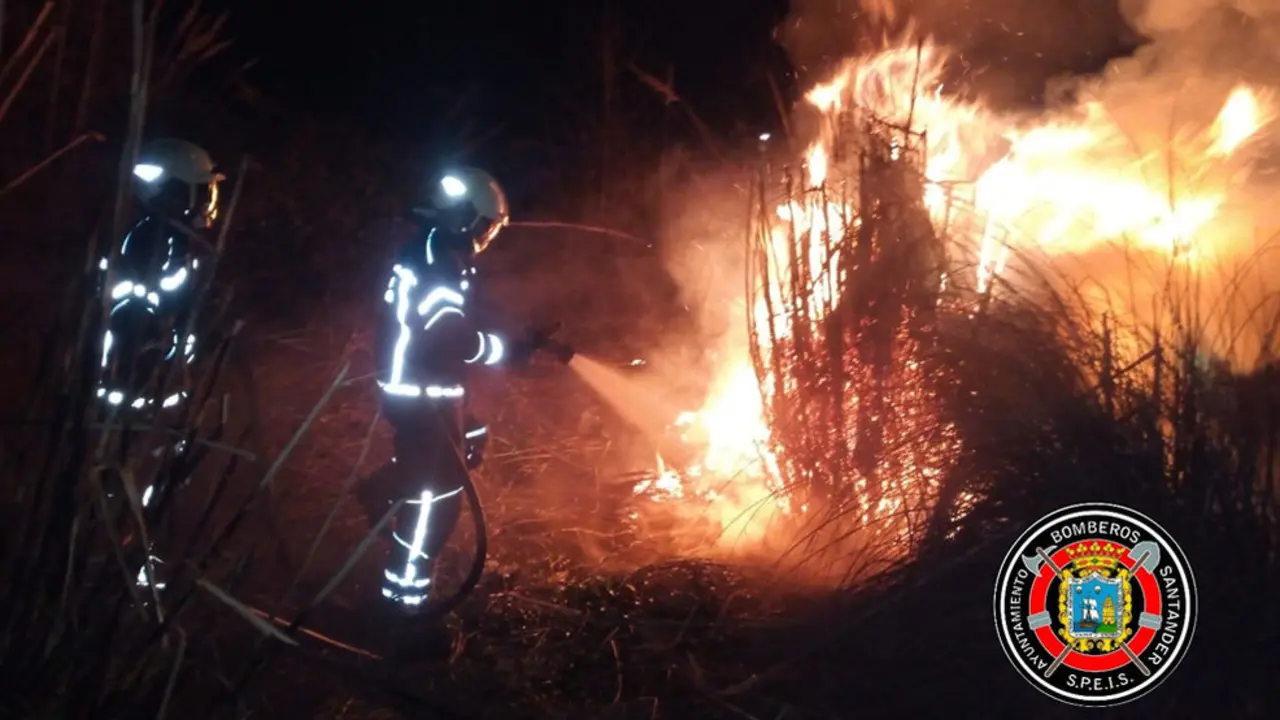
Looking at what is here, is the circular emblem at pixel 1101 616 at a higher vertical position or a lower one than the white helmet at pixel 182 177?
lower

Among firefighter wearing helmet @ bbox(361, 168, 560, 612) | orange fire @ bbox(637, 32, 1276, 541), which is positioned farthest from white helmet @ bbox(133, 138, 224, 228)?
orange fire @ bbox(637, 32, 1276, 541)

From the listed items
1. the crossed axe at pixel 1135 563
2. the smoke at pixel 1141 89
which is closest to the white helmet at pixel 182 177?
the smoke at pixel 1141 89

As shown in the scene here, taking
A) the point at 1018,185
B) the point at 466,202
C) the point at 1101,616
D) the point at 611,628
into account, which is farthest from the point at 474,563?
the point at 1018,185

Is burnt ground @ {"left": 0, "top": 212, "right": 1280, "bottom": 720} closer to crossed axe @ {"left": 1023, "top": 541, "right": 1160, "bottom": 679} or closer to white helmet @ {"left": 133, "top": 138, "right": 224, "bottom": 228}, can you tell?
crossed axe @ {"left": 1023, "top": 541, "right": 1160, "bottom": 679}

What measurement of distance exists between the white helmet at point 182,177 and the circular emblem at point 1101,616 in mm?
3982

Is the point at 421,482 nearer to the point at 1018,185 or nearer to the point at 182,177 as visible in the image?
the point at 182,177

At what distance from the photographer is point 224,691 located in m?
2.24

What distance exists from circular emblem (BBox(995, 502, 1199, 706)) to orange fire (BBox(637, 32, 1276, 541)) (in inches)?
42.1

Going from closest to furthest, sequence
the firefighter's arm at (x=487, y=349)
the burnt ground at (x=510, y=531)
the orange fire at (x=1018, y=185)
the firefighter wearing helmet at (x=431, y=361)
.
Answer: the burnt ground at (x=510, y=531), the firefighter wearing helmet at (x=431, y=361), the firefighter's arm at (x=487, y=349), the orange fire at (x=1018, y=185)

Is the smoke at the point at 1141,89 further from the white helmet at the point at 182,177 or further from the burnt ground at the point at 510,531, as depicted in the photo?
the white helmet at the point at 182,177

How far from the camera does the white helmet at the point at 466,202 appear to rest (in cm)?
486

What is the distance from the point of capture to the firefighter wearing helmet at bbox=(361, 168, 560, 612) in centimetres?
468

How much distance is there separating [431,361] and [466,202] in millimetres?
827

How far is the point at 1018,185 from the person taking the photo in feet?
18.3
